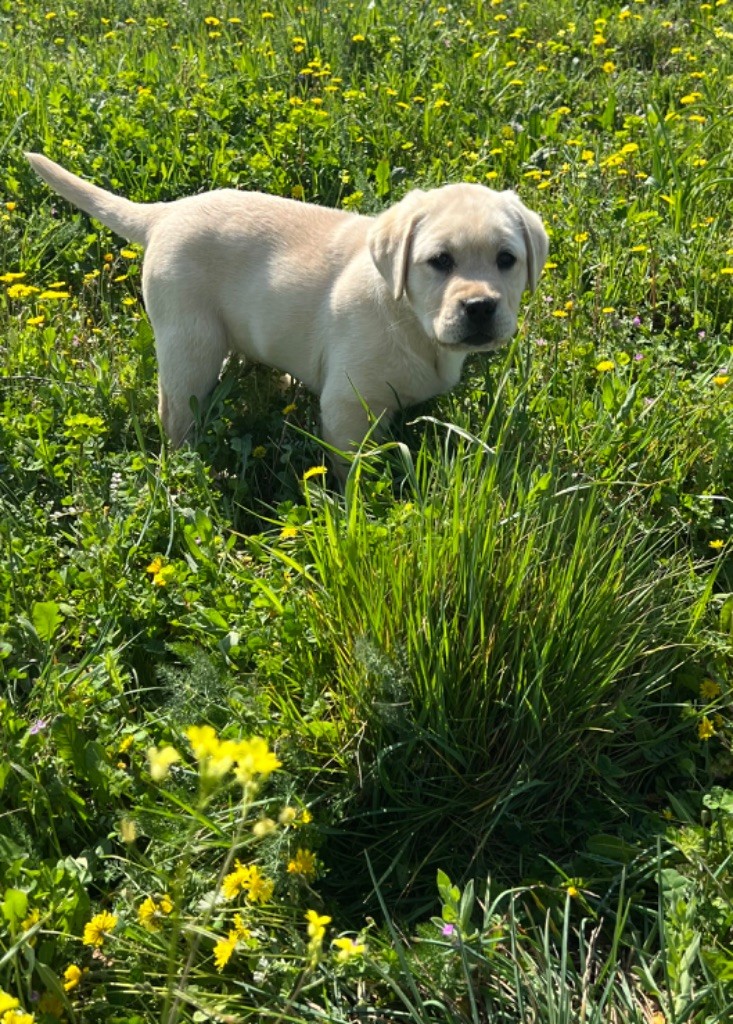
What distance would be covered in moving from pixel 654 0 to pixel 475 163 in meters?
2.33

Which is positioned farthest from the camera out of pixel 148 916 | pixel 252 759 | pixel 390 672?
pixel 390 672

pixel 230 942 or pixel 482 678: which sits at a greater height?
pixel 482 678

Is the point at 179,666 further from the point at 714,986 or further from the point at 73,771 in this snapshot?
the point at 714,986

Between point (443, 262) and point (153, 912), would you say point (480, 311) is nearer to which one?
point (443, 262)

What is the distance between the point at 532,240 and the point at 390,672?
1.62 m

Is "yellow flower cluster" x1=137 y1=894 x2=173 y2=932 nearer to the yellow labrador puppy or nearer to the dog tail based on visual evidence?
the yellow labrador puppy

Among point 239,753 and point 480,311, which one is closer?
point 239,753

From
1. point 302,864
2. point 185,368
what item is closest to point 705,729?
point 302,864

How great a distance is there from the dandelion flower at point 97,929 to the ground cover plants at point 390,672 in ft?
0.18

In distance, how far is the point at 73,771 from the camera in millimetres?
2273

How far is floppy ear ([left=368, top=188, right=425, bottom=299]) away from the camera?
3.17 m

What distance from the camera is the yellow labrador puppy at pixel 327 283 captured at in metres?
3.15

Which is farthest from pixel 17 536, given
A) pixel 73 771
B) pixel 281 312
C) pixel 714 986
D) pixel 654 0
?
pixel 654 0

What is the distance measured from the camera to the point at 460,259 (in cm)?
314
